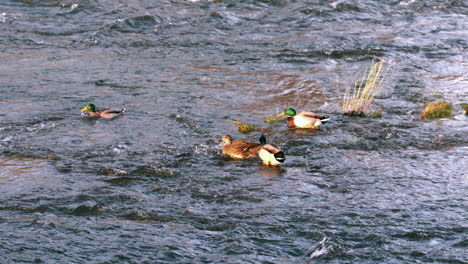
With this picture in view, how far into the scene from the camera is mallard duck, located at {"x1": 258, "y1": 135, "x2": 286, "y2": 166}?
8.80 m

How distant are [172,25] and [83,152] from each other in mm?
8936

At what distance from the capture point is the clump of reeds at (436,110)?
10.9 meters

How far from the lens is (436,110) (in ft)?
36.3

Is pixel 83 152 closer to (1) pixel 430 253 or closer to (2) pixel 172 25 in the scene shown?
(1) pixel 430 253

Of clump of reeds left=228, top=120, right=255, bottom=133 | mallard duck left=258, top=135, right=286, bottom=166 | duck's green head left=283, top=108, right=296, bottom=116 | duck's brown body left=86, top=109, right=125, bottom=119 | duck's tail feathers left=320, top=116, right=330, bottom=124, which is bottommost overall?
duck's brown body left=86, top=109, right=125, bottom=119

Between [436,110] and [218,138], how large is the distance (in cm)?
366

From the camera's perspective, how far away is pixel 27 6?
19828 millimetres

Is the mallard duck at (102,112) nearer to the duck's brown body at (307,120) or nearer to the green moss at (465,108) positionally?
the duck's brown body at (307,120)

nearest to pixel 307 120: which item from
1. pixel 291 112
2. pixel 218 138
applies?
pixel 291 112

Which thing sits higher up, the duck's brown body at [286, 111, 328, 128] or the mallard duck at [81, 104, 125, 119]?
the duck's brown body at [286, 111, 328, 128]

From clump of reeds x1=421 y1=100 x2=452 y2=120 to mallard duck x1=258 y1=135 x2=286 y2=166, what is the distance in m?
3.23

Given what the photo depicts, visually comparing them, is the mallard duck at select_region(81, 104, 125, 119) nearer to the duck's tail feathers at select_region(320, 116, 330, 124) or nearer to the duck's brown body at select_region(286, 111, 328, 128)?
the duck's brown body at select_region(286, 111, 328, 128)

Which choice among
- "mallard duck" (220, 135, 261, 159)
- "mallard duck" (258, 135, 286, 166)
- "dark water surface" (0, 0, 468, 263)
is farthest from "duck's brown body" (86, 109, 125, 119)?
"mallard duck" (258, 135, 286, 166)

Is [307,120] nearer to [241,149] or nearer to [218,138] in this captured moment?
[218,138]
